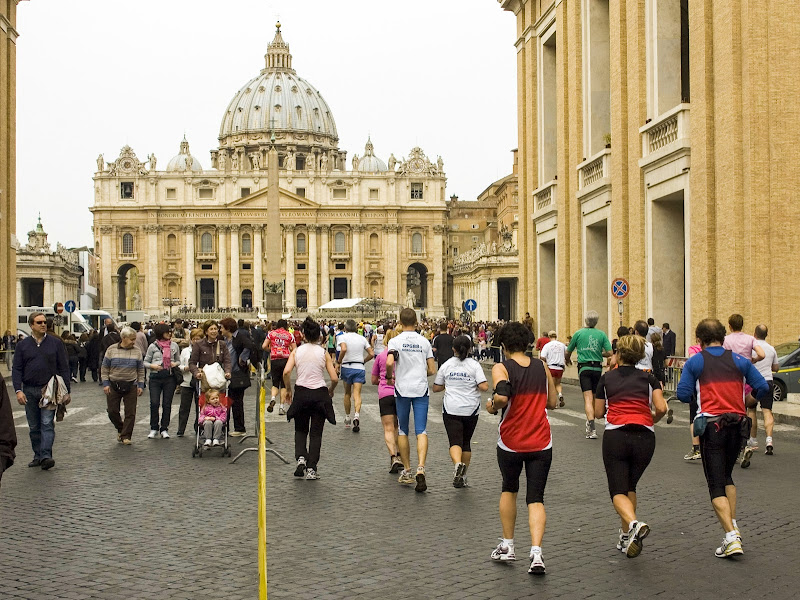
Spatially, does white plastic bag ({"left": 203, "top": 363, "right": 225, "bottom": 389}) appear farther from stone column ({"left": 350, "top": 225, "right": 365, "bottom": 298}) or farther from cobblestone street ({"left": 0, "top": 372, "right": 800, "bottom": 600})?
stone column ({"left": 350, "top": 225, "right": 365, "bottom": 298})

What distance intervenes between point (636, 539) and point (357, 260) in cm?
11802

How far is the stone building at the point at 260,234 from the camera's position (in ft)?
402

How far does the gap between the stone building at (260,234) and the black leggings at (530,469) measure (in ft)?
370

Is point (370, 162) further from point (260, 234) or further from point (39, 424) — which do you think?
point (39, 424)

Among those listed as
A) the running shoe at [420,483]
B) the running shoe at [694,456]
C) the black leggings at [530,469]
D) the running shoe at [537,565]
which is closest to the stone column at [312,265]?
the running shoe at [694,456]

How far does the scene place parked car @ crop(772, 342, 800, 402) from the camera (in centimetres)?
1914

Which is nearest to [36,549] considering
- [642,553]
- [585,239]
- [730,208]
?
[642,553]

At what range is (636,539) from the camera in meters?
7.36

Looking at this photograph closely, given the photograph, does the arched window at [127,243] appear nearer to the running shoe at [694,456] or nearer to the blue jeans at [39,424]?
the blue jeans at [39,424]

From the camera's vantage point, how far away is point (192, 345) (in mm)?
14305

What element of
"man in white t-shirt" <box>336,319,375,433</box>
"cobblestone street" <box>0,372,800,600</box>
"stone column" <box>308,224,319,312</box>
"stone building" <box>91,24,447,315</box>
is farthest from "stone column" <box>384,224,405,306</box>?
"cobblestone street" <box>0,372,800,600</box>

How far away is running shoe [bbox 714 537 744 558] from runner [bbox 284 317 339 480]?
471 cm

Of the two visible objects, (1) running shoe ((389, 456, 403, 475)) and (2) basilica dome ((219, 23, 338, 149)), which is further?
(2) basilica dome ((219, 23, 338, 149))

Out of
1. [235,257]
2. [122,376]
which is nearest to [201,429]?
[122,376]
